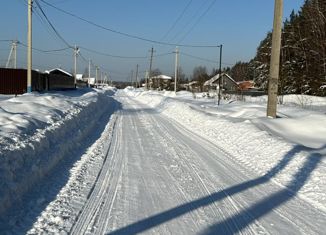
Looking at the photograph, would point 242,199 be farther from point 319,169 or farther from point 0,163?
point 0,163

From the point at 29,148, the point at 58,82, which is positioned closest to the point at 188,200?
the point at 29,148

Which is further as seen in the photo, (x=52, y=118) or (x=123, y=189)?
(x=52, y=118)

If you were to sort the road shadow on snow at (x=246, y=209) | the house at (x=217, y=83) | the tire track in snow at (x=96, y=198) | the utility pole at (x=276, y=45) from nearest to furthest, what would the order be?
the tire track in snow at (x=96, y=198), the road shadow on snow at (x=246, y=209), the utility pole at (x=276, y=45), the house at (x=217, y=83)

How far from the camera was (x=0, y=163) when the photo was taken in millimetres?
6707

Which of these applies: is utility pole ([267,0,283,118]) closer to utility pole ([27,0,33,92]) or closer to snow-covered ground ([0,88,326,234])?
snow-covered ground ([0,88,326,234])

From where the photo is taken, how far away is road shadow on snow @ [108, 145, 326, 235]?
566 centimetres

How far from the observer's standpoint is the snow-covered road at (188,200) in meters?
5.75

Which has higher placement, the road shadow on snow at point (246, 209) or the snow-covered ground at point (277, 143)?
the snow-covered ground at point (277, 143)

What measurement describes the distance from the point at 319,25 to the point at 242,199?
115 feet

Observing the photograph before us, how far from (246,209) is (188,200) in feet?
3.00

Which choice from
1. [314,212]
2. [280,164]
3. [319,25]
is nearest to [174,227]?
[314,212]

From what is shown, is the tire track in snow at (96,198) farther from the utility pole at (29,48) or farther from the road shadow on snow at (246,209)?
the utility pole at (29,48)

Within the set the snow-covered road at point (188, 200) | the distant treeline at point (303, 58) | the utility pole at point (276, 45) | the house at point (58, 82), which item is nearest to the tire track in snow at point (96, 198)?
the snow-covered road at point (188, 200)

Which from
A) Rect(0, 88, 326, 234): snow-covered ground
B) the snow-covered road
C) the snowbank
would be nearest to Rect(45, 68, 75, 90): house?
Rect(0, 88, 326, 234): snow-covered ground
